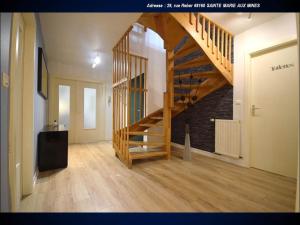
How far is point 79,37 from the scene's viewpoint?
2.69 metres

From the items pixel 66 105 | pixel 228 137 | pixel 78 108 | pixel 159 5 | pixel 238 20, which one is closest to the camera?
pixel 159 5

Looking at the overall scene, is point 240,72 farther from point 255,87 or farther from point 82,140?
point 82,140

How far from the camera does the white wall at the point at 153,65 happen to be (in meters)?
4.10

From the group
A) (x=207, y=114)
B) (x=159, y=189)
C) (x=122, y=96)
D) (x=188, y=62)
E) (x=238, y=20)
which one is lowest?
(x=159, y=189)

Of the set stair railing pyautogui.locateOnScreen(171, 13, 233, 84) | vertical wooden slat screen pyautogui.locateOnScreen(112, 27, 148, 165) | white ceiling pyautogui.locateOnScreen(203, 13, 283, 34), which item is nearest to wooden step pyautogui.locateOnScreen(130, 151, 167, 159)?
vertical wooden slat screen pyautogui.locateOnScreen(112, 27, 148, 165)

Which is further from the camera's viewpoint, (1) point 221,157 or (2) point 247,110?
(1) point 221,157

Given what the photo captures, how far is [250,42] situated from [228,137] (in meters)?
1.55

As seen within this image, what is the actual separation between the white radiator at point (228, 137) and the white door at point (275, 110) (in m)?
0.21

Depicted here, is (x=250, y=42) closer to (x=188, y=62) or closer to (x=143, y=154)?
(x=188, y=62)

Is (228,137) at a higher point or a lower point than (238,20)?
lower

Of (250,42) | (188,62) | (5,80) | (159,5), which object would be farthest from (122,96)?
(250,42)

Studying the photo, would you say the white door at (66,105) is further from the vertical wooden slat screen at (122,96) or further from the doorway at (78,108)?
the vertical wooden slat screen at (122,96)

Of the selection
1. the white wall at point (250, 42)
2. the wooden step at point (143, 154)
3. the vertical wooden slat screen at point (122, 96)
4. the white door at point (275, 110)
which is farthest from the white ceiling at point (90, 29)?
the wooden step at point (143, 154)

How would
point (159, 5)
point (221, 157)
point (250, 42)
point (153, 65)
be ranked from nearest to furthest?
point (159, 5)
point (250, 42)
point (221, 157)
point (153, 65)
